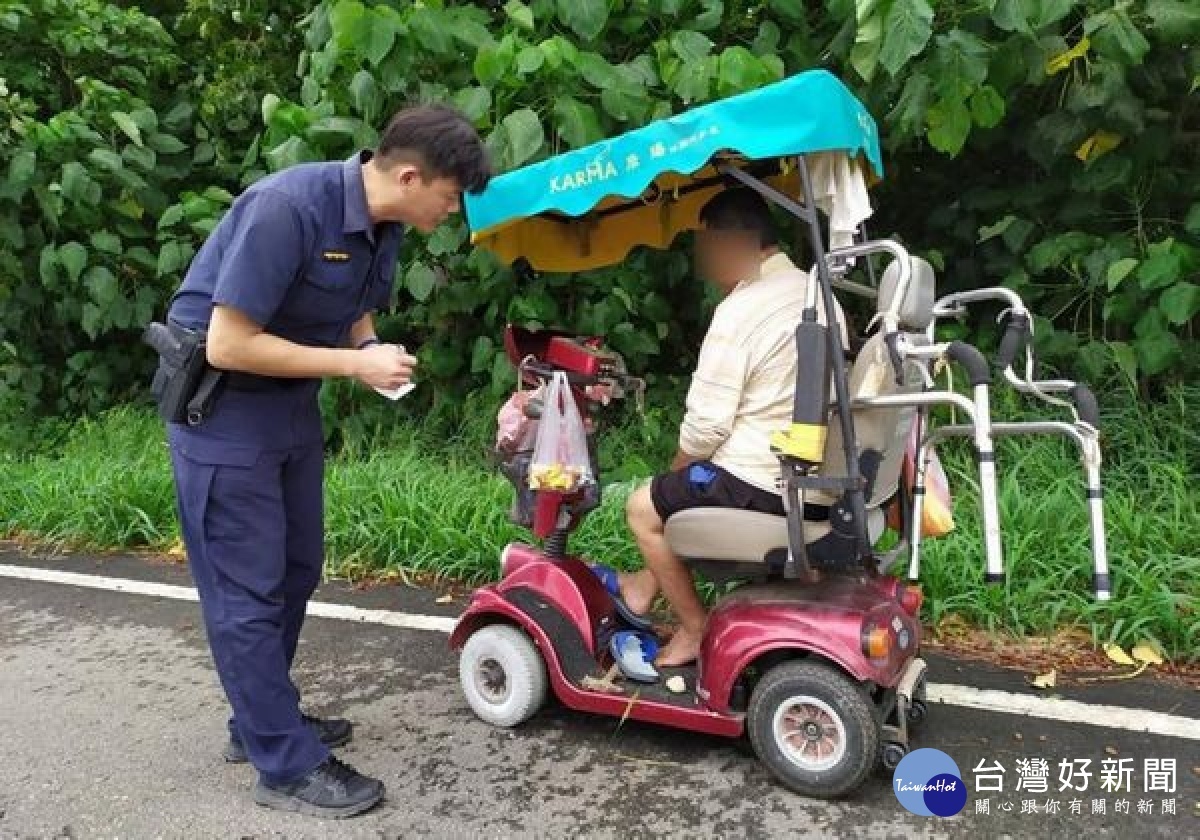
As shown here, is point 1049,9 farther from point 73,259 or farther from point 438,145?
point 73,259

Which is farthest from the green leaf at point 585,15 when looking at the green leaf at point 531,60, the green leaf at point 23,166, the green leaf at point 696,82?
the green leaf at point 23,166

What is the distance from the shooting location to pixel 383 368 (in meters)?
2.72

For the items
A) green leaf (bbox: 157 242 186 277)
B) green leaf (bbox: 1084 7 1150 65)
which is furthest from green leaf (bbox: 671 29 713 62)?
green leaf (bbox: 157 242 186 277)

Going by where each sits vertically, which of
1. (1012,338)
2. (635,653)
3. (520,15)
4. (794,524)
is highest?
(520,15)

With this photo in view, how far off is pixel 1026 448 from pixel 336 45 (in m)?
3.87

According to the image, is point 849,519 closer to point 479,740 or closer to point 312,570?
point 479,740

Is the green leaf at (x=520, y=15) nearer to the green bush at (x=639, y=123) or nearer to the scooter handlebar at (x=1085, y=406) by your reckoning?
the green bush at (x=639, y=123)

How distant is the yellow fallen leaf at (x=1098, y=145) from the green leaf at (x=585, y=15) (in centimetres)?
236

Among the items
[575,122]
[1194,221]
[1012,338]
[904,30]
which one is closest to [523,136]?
[575,122]

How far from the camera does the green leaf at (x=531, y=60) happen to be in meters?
4.51

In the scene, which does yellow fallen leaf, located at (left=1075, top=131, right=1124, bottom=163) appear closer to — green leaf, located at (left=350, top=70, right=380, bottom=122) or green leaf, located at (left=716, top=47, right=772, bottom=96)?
green leaf, located at (left=716, top=47, right=772, bottom=96)

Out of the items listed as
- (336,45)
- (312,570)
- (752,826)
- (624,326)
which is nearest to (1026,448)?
(624,326)

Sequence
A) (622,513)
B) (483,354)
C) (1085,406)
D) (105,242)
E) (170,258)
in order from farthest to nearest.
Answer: (105,242) < (170,258) < (483,354) < (622,513) < (1085,406)

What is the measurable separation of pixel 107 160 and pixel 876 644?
5.83 metres
